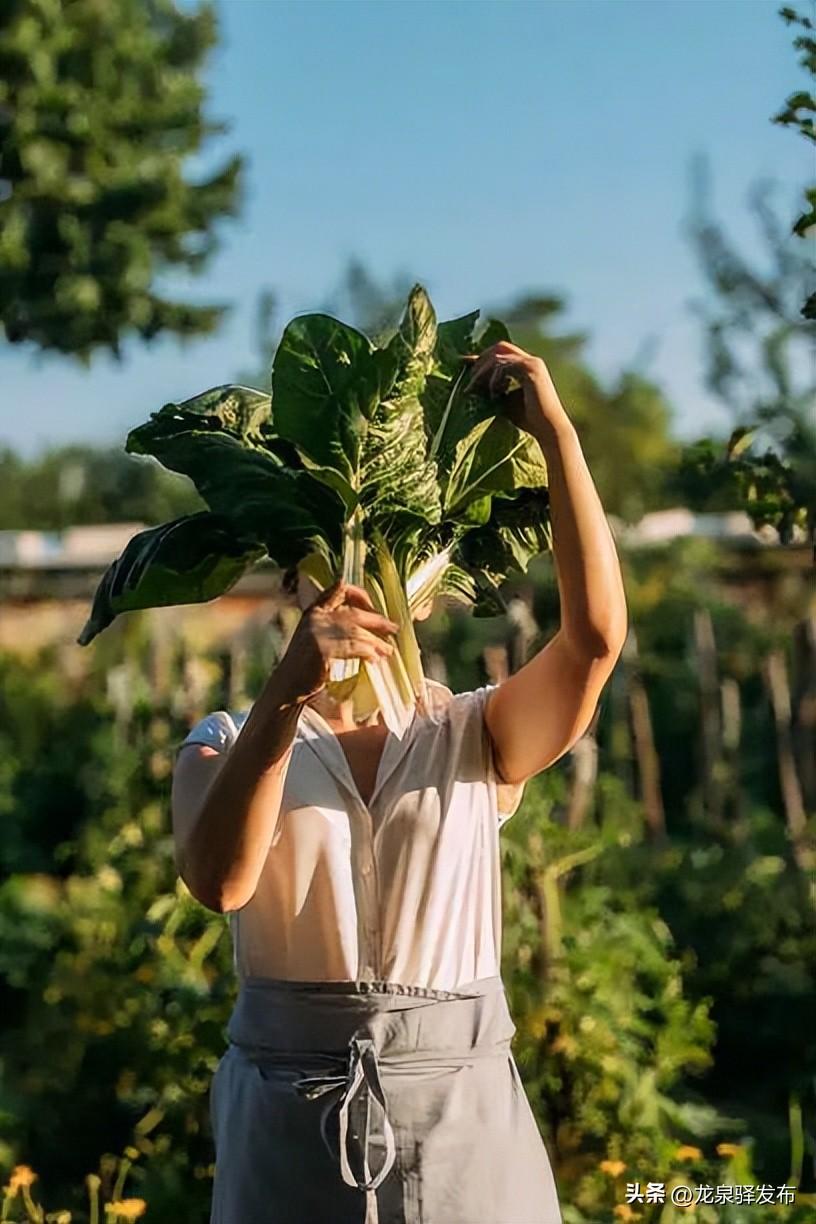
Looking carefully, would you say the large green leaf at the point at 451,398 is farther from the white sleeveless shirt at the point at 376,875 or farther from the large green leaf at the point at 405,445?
the white sleeveless shirt at the point at 376,875

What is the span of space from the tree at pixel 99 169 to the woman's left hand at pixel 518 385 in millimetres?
6412

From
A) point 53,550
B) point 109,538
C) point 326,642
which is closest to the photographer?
point 326,642

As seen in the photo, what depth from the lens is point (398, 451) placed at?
5.75ft

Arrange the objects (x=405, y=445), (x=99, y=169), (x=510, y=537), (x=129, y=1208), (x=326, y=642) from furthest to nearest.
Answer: (x=99, y=169)
(x=129, y=1208)
(x=510, y=537)
(x=405, y=445)
(x=326, y=642)

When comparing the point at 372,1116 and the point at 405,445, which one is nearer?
the point at 372,1116

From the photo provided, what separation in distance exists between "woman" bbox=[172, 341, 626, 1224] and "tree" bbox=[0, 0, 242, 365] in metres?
6.52

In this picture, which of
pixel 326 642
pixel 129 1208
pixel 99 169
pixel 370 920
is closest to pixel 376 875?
pixel 370 920

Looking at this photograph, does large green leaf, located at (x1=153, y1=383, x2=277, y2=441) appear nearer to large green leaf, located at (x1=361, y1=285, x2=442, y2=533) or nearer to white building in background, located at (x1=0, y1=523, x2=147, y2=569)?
large green leaf, located at (x1=361, y1=285, x2=442, y2=533)

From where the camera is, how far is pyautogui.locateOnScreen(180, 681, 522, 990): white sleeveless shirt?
168 cm

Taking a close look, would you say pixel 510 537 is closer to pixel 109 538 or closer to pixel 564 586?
pixel 564 586

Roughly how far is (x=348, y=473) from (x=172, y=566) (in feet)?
0.77

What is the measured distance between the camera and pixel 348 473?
67.3 inches

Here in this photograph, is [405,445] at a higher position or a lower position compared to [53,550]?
lower

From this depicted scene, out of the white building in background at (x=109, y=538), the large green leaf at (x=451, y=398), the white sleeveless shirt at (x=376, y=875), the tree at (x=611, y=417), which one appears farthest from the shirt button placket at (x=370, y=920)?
the tree at (x=611, y=417)
